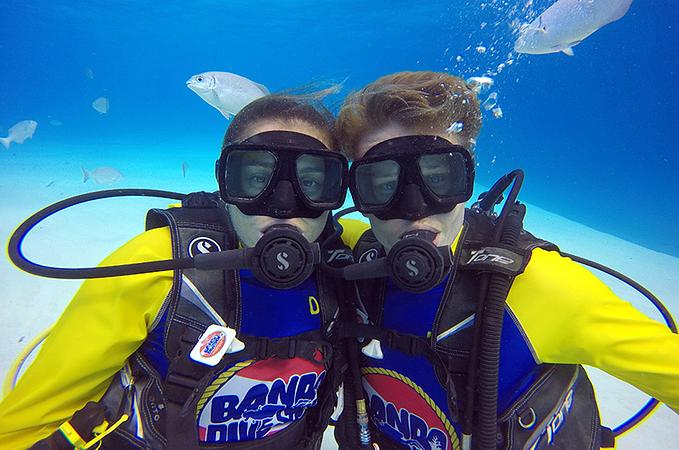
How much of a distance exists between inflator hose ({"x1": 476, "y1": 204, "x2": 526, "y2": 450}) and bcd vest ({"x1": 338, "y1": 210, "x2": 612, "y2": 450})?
0.31ft

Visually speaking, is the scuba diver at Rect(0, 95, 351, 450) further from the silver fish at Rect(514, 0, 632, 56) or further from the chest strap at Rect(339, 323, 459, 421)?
the silver fish at Rect(514, 0, 632, 56)

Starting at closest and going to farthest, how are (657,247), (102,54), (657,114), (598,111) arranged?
(657,247) → (657,114) → (598,111) → (102,54)

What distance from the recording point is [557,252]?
1788mm

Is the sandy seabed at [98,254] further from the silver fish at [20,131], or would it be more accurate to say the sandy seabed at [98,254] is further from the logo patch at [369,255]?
the logo patch at [369,255]

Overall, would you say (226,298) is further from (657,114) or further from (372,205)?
(657,114)

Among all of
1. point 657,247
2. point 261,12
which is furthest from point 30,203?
point 261,12

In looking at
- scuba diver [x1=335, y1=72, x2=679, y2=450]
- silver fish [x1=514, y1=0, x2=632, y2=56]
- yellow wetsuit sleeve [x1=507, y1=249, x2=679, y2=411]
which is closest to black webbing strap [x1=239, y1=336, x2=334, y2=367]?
scuba diver [x1=335, y1=72, x2=679, y2=450]

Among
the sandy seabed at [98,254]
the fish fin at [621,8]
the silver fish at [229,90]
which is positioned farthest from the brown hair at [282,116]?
the fish fin at [621,8]

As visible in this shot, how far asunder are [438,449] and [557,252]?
1109 mm

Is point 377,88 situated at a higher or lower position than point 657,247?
higher

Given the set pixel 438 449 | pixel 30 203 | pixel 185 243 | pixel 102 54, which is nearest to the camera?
pixel 185 243

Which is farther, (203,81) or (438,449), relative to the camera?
(203,81)

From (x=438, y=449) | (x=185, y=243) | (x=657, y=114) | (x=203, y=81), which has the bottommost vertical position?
(x=438, y=449)

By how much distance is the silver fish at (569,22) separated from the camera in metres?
3.79
